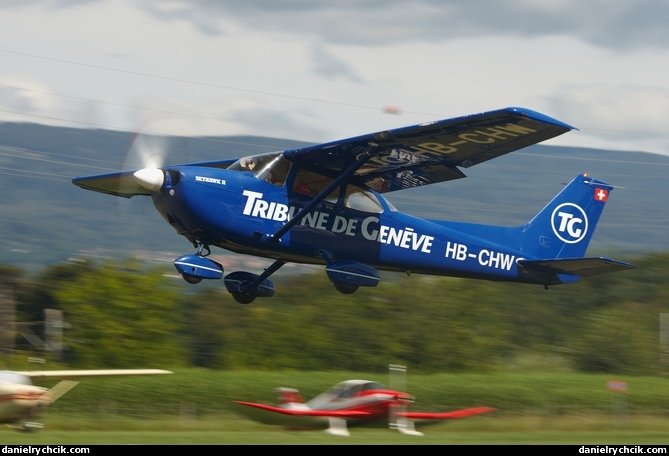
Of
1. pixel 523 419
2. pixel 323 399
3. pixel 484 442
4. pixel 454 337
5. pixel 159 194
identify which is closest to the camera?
pixel 159 194

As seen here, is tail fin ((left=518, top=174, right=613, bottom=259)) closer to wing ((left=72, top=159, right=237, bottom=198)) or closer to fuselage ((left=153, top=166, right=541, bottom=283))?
fuselage ((left=153, top=166, right=541, bottom=283))

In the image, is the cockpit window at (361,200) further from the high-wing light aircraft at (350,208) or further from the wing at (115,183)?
the wing at (115,183)

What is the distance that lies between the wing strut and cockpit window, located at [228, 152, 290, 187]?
0.58m

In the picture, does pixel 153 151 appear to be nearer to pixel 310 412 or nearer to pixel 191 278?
pixel 191 278

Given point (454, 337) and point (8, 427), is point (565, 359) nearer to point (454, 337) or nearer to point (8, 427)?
point (454, 337)

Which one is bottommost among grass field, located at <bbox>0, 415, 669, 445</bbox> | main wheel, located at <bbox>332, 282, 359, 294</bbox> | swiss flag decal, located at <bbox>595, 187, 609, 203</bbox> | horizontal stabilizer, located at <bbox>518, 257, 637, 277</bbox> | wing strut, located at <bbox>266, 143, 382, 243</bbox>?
grass field, located at <bbox>0, 415, 669, 445</bbox>

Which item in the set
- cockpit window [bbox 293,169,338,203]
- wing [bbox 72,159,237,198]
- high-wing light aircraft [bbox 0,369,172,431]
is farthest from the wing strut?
high-wing light aircraft [bbox 0,369,172,431]

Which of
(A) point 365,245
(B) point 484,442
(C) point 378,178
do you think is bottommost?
(B) point 484,442

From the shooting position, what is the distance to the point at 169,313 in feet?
151

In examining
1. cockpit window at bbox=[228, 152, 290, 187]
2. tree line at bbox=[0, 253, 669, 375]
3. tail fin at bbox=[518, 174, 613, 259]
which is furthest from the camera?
tree line at bbox=[0, 253, 669, 375]

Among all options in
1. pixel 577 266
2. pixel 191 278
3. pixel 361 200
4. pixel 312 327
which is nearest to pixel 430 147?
pixel 361 200

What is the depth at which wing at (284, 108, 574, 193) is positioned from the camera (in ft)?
44.4

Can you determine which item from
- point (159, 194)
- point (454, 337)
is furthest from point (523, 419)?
point (159, 194)

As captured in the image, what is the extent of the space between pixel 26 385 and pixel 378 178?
7.07 metres
